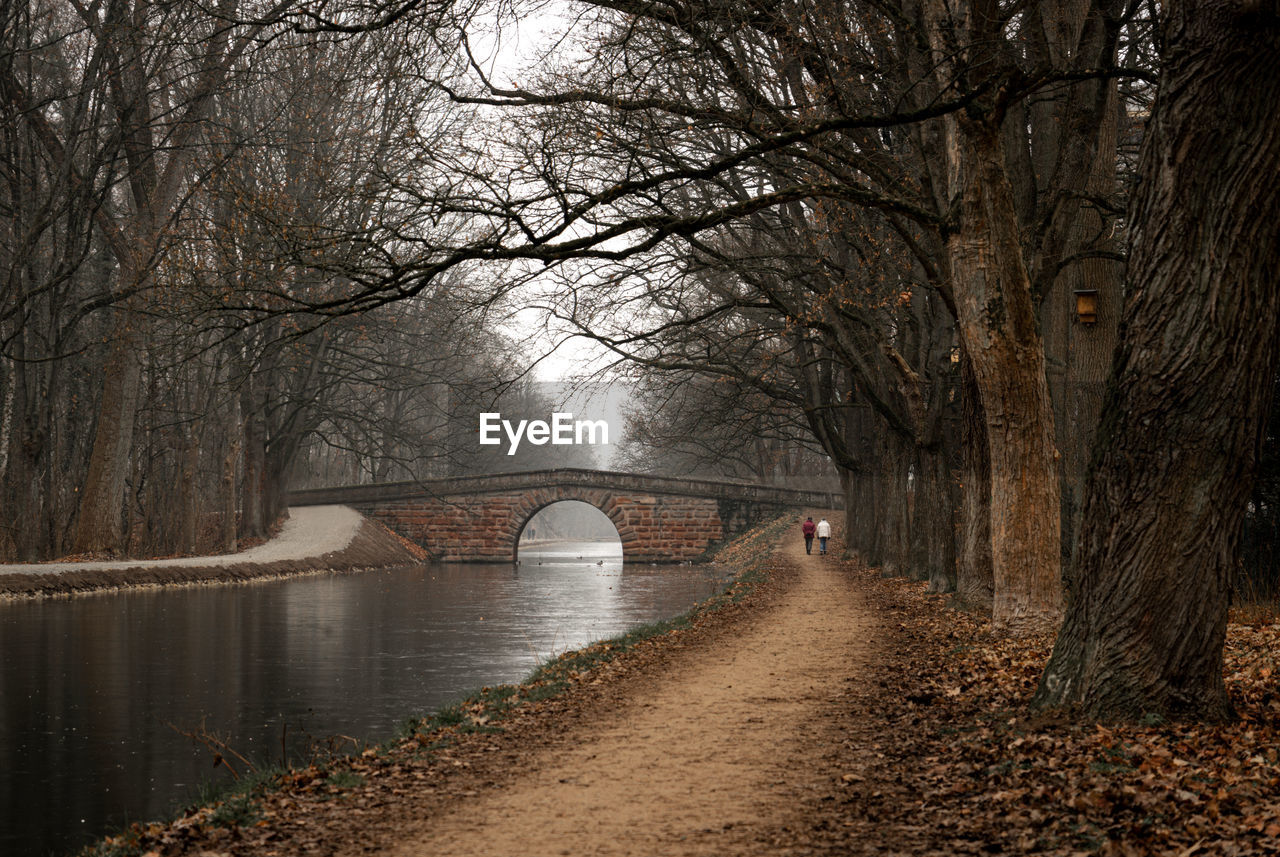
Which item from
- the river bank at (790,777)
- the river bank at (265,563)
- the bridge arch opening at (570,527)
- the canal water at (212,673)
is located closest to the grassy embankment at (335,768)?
the river bank at (790,777)

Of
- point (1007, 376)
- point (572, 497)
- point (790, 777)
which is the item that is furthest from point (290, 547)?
point (790, 777)

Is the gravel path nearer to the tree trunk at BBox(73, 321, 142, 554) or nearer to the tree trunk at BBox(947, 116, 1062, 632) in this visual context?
the tree trunk at BBox(73, 321, 142, 554)

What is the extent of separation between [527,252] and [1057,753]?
535 cm

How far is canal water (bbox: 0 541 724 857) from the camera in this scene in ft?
27.6

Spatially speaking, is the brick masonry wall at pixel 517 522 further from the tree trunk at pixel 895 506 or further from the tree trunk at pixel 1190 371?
the tree trunk at pixel 1190 371

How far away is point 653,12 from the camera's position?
31.2 ft

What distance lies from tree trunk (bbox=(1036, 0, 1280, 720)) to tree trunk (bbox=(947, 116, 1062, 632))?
3566mm

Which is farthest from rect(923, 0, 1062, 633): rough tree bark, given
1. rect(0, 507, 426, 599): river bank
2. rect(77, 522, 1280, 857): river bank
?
rect(0, 507, 426, 599): river bank

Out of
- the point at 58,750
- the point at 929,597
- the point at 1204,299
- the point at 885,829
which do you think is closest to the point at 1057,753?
the point at 885,829

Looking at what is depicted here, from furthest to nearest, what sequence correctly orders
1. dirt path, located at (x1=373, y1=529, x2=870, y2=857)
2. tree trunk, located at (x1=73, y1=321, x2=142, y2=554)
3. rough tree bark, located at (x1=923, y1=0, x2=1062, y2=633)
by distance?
tree trunk, located at (x1=73, y1=321, x2=142, y2=554)
rough tree bark, located at (x1=923, y1=0, x2=1062, y2=633)
dirt path, located at (x1=373, y1=529, x2=870, y2=857)

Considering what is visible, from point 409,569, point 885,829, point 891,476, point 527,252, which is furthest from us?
point 409,569

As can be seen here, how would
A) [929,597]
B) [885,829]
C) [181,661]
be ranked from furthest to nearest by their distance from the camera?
[929,597], [181,661], [885,829]

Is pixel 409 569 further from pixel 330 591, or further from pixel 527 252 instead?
pixel 527 252

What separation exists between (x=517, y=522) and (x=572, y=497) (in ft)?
7.39
